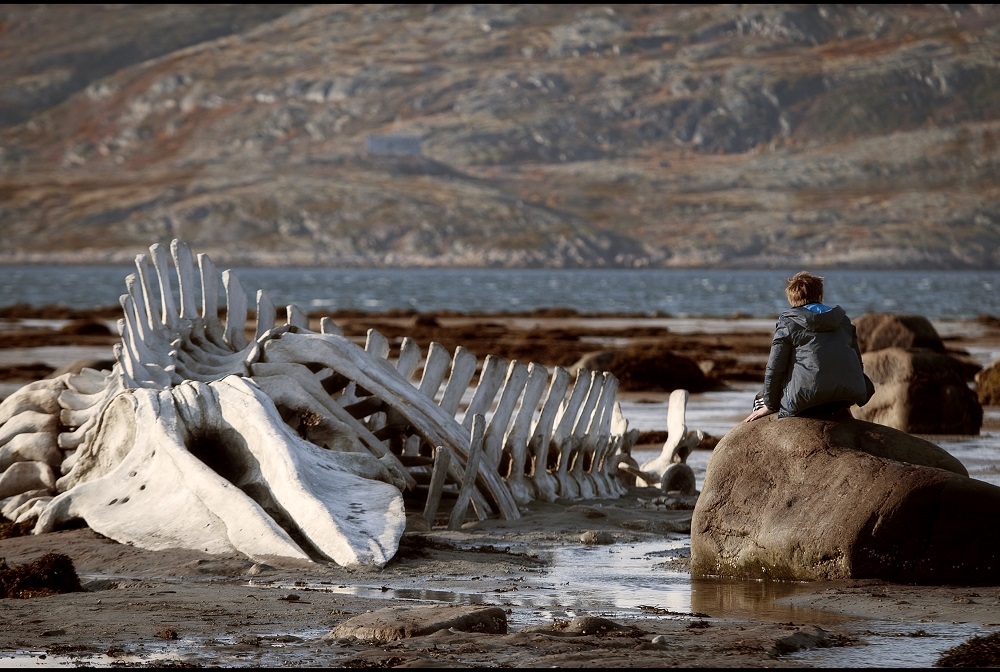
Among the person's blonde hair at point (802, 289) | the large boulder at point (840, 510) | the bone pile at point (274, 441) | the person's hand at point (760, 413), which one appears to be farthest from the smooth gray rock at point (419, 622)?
the person's blonde hair at point (802, 289)

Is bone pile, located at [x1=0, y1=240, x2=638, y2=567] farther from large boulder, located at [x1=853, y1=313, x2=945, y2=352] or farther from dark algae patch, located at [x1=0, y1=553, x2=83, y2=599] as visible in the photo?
large boulder, located at [x1=853, y1=313, x2=945, y2=352]

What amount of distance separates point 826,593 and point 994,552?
93cm

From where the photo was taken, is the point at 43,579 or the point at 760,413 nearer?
the point at 43,579

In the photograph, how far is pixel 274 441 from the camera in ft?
28.4

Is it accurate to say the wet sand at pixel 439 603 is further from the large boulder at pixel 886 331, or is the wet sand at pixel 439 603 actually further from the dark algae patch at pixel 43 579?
the large boulder at pixel 886 331

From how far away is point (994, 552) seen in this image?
7902 millimetres

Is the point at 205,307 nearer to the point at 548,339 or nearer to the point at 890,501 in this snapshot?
the point at 890,501

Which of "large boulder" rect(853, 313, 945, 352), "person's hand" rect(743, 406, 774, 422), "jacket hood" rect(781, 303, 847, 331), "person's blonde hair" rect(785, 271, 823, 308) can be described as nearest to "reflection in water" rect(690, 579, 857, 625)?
"person's hand" rect(743, 406, 774, 422)

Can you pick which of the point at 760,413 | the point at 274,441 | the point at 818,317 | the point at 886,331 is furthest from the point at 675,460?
the point at 886,331

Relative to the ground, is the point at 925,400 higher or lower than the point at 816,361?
lower

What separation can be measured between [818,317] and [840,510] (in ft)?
3.75

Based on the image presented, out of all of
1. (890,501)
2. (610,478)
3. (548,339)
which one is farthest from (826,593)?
(548,339)

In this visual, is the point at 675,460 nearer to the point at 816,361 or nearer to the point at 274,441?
the point at 816,361

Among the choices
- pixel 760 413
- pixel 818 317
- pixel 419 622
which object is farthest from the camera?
pixel 760 413
